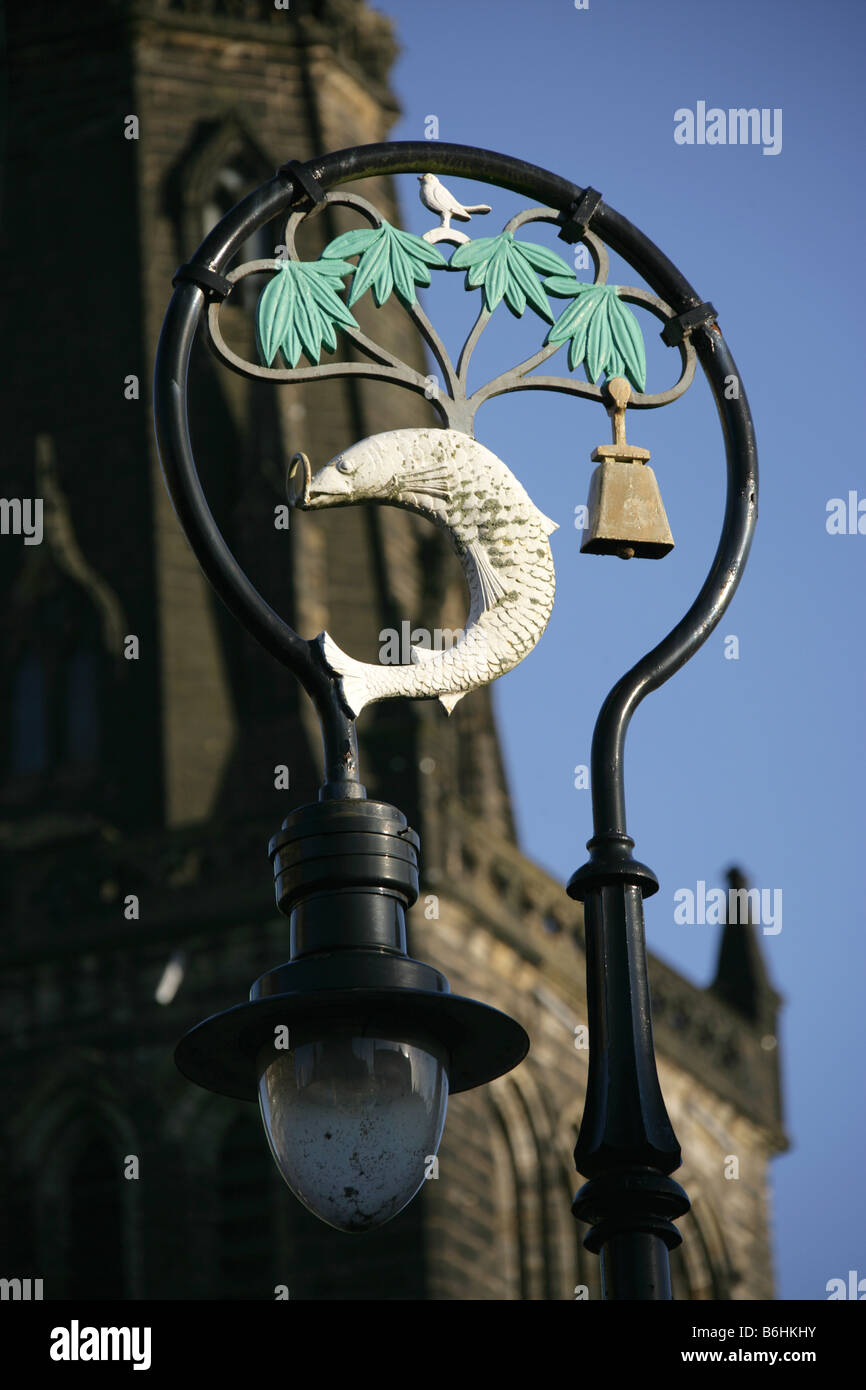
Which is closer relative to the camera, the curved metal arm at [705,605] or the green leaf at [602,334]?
the curved metal arm at [705,605]

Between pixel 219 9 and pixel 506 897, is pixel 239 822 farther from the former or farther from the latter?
pixel 219 9

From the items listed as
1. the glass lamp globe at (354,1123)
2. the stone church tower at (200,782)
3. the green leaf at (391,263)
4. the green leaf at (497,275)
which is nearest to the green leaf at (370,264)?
the green leaf at (391,263)

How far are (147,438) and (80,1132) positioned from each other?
421 inches

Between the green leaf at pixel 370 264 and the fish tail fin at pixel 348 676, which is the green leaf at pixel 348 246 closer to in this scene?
the green leaf at pixel 370 264

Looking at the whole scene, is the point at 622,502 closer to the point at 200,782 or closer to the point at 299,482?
the point at 299,482

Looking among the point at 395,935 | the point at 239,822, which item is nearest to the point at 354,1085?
the point at 395,935

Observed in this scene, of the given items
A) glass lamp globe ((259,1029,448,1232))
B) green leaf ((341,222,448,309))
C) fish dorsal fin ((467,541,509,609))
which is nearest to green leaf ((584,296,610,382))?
green leaf ((341,222,448,309))

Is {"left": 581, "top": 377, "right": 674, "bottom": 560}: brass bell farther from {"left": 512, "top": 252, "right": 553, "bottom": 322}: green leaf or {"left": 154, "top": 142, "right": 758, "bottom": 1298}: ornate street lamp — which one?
{"left": 512, "top": 252, "right": 553, "bottom": 322}: green leaf

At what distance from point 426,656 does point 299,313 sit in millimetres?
978

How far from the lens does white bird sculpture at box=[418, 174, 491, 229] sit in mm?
7938

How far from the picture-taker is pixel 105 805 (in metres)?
41.4

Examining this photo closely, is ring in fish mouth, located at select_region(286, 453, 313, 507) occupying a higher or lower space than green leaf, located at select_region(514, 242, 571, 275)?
lower

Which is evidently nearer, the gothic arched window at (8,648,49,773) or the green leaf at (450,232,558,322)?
the green leaf at (450,232,558,322)

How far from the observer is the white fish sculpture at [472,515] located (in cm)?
746
